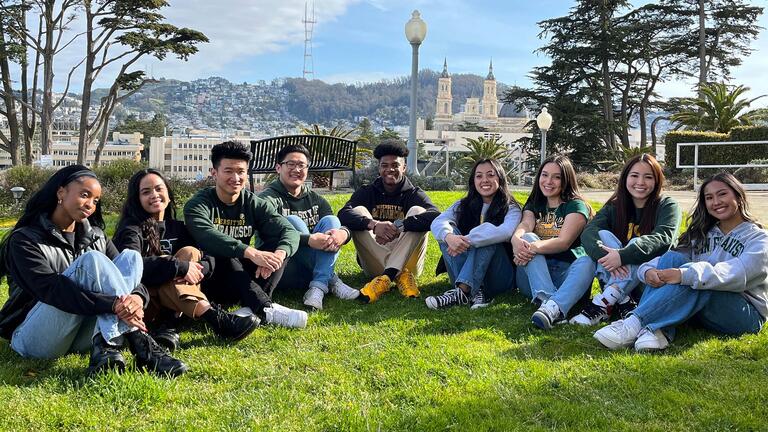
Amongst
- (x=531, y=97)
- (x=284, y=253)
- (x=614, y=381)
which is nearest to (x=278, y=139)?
(x=284, y=253)

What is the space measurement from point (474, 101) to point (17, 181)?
166 m

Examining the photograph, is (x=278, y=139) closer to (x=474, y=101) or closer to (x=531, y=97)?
(x=531, y=97)

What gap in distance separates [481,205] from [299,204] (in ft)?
4.31

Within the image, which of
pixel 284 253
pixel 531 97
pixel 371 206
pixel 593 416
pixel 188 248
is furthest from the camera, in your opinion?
pixel 531 97

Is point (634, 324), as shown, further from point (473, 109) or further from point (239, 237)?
point (473, 109)

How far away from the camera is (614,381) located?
2.58 meters

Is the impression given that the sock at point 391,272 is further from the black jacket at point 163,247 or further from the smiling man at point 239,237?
the black jacket at point 163,247

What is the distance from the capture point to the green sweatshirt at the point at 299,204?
432 cm

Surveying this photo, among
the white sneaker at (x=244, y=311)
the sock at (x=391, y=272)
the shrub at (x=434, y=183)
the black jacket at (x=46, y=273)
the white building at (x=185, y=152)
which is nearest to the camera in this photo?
the black jacket at (x=46, y=273)

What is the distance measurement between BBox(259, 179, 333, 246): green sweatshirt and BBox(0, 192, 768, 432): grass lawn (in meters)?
1.15

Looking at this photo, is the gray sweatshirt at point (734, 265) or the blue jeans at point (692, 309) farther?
the blue jeans at point (692, 309)

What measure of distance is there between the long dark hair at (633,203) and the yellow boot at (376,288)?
1523 mm

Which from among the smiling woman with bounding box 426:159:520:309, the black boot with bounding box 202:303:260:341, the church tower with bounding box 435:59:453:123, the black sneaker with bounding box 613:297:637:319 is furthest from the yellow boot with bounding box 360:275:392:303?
the church tower with bounding box 435:59:453:123

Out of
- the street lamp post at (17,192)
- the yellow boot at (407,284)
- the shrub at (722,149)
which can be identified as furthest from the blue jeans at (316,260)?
the shrub at (722,149)
